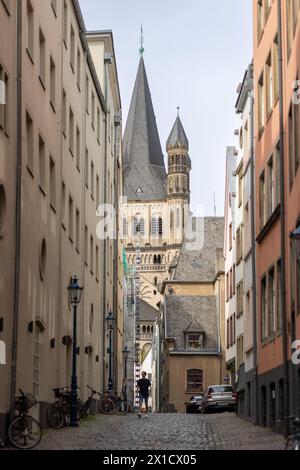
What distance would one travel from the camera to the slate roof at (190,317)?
8488cm

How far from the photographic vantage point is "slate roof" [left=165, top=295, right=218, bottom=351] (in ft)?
278

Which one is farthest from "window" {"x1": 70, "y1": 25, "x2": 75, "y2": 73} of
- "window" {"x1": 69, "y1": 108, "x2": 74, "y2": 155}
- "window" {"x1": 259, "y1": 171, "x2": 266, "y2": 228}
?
"window" {"x1": 259, "y1": 171, "x2": 266, "y2": 228}

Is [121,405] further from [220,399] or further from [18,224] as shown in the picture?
[18,224]

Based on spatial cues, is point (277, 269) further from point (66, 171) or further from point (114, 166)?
point (114, 166)

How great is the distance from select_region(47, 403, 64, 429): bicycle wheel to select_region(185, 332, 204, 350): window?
5534 centimetres

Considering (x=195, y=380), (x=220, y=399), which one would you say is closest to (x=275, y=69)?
(x=220, y=399)

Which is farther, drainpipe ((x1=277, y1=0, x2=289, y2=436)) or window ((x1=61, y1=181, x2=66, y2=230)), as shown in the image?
window ((x1=61, y1=181, x2=66, y2=230))

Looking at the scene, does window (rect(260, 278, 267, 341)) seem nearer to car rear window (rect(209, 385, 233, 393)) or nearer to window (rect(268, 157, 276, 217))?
window (rect(268, 157, 276, 217))

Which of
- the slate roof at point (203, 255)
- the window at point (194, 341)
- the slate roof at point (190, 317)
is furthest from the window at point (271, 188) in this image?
the slate roof at point (203, 255)

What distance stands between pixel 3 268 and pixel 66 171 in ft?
43.3

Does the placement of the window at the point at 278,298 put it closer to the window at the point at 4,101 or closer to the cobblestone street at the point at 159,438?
the cobblestone street at the point at 159,438

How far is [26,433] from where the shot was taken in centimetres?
1984

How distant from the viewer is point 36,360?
1099 inches
